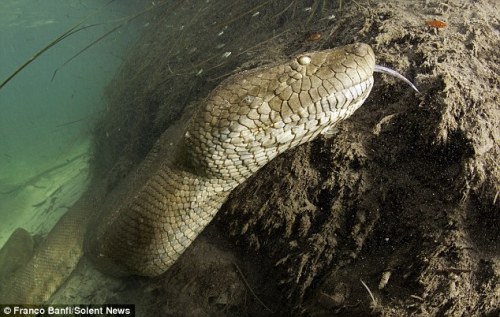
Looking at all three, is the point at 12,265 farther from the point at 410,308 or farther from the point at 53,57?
the point at 53,57

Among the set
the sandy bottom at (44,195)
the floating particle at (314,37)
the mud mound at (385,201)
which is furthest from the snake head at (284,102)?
the sandy bottom at (44,195)

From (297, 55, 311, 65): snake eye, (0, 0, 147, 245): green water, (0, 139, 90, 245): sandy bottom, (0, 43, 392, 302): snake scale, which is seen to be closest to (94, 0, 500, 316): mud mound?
(0, 43, 392, 302): snake scale

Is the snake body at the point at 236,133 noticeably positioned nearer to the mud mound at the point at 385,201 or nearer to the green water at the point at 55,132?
the mud mound at the point at 385,201

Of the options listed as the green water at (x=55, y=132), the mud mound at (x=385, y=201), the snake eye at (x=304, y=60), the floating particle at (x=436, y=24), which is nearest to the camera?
the mud mound at (x=385, y=201)

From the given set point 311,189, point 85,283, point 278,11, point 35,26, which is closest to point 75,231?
point 85,283

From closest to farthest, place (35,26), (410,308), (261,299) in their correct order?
(410,308) < (261,299) < (35,26)

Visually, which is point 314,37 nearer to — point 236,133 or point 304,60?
point 304,60

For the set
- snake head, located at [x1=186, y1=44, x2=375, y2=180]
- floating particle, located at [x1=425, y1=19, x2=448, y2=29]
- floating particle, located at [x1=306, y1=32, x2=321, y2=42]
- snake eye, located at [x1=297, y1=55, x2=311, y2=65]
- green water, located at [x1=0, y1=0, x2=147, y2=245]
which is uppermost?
snake eye, located at [x1=297, y1=55, x2=311, y2=65]

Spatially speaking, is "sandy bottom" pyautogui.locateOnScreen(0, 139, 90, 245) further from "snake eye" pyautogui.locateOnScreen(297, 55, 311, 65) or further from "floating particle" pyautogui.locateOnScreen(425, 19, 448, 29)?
"floating particle" pyautogui.locateOnScreen(425, 19, 448, 29)
